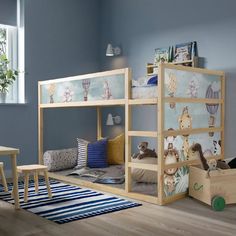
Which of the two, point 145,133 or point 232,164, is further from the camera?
point 232,164

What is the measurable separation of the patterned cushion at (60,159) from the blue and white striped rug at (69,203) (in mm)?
795

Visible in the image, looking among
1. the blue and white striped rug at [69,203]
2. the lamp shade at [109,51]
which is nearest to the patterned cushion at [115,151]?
the blue and white striped rug at [69,203]

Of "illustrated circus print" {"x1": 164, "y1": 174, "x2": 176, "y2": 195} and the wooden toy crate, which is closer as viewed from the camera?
the wooden toy crate

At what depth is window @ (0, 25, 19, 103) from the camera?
4777 mm

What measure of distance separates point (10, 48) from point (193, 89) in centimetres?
262

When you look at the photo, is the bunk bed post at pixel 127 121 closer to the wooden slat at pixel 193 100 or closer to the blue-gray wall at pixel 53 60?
the wooden slat at pixel 193 100

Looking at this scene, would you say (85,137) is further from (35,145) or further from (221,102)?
(221,102)

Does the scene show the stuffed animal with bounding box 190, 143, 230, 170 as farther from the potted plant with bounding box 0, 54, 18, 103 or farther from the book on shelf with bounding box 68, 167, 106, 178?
the potted plant with bounding box 0, 54, 18, 103

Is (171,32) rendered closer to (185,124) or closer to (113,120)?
(113,120)

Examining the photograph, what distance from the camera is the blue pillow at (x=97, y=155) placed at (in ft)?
15.2

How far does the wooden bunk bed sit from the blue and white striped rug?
21 centimetres

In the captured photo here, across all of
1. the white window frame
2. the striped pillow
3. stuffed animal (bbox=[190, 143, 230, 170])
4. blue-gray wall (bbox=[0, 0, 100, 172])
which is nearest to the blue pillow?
the striped pillow

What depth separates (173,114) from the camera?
10.6ft

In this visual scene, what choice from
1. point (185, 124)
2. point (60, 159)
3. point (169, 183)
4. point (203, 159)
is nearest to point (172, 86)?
point (185, 124)
